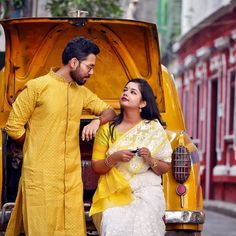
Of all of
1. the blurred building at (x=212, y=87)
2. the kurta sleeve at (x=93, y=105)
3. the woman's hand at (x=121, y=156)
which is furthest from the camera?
the blurred building at (x=212, y=87)

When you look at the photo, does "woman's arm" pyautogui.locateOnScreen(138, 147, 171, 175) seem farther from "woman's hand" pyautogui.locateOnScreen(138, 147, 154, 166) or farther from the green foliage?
the green foliage

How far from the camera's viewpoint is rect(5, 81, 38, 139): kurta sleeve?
7.51m

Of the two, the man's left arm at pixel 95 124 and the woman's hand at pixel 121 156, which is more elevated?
the man's left arm at pixel 95 124

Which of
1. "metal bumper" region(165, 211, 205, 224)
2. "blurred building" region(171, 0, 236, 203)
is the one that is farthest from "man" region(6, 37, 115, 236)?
"blurred building" region(171, 0, 236, 203)

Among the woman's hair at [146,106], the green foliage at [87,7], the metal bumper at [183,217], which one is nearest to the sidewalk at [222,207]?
the green foliage at [87,7]

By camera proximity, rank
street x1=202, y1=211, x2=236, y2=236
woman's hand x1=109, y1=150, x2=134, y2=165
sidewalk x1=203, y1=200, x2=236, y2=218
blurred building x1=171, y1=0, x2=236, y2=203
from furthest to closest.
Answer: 1. blurred building x1=171, y1=0, x2=236, y2=203
2. sidewalk x1=203, y1=200, x2=236, y2=218
3. street x1=202, y1=211, x2=236, y2=236
4. woman's hand x1=109, y1=150, x2=134, y2=165

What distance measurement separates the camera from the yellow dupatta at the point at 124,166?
740cm

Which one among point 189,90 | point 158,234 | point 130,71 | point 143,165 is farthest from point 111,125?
point 189,90

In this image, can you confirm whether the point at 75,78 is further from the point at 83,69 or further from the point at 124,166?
the point at 124,166

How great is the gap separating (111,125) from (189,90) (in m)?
22.8

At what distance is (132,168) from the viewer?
7469 millimetres

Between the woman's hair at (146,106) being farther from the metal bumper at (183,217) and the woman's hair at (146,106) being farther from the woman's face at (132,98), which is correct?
the metal bumper at (183,217)

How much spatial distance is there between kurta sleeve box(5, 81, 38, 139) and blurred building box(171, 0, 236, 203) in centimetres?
1569

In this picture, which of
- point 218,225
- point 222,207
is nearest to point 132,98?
point 218,225
